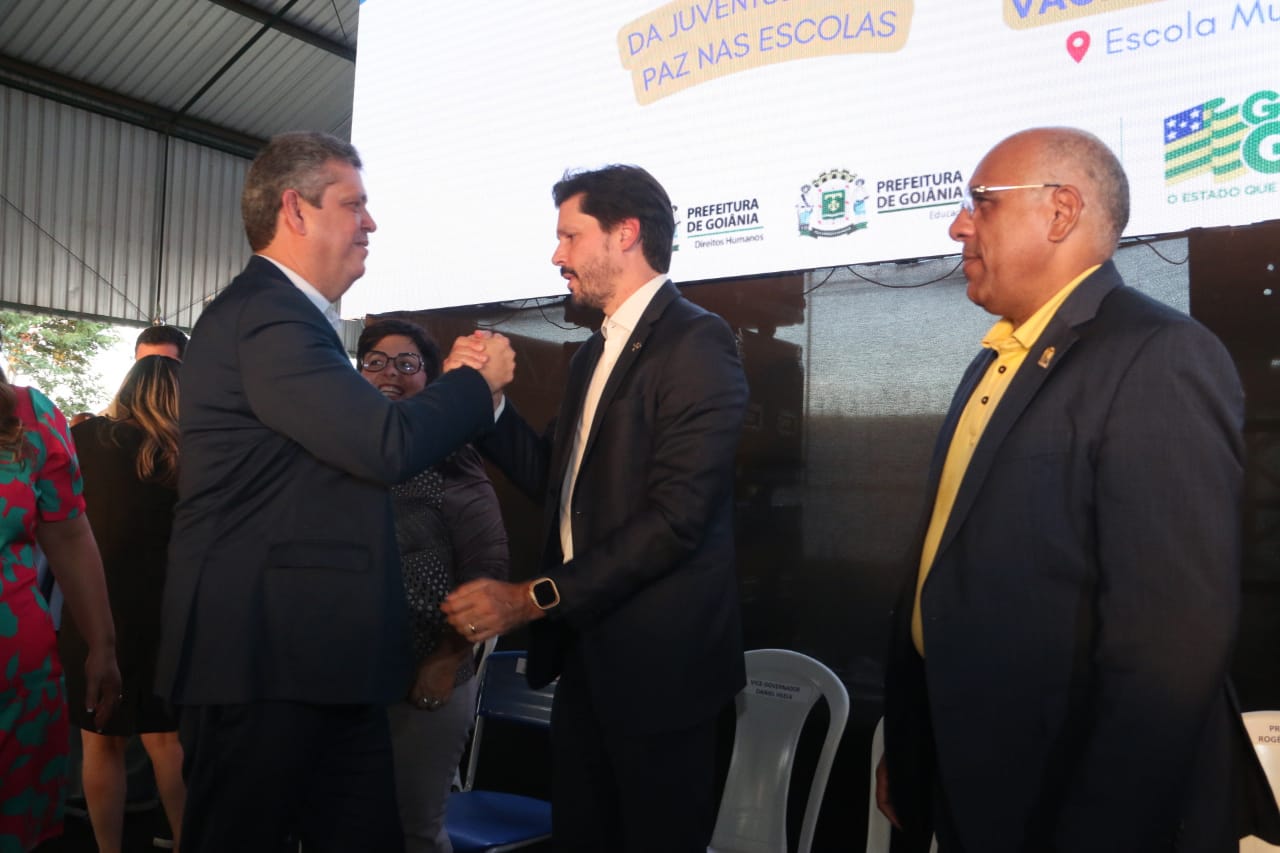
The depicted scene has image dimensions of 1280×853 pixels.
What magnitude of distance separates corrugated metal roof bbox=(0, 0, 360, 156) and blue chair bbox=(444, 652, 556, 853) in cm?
803

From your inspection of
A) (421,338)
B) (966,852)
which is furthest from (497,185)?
(966,852)

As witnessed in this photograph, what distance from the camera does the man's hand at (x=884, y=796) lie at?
1.55 m

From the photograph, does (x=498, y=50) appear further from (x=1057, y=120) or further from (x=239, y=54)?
(x=239, y=54)

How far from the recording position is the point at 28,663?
172cm

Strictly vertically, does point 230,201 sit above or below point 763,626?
above

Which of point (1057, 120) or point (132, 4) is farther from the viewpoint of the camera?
point (132, 4)

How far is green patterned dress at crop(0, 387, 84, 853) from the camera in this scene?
1.69 meters

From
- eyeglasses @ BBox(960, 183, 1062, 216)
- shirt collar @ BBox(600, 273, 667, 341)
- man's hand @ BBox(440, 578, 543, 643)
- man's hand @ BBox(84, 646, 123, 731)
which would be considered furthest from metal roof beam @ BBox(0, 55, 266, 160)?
eyeglasses @ BBox(960, 183, 1062, 216)

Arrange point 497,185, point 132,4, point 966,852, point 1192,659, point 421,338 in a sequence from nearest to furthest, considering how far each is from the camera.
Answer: point 1192,659 < point 966,852 < point 421,338 < point 497,185 < point 132,4

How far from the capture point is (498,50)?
12.6ft

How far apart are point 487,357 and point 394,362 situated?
0.77 metres

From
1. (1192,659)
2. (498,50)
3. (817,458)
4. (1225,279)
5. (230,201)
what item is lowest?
(1192,659)

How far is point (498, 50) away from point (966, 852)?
3.45 meters

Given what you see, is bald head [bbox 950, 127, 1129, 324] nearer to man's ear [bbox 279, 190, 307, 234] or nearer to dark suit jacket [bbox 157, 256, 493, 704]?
dark suit jacket [bbox 157, 256, 493, 704]
